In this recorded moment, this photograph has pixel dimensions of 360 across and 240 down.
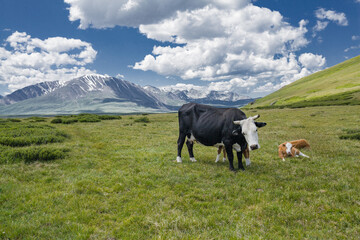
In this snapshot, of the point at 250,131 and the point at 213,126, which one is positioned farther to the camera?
the point at 213,126

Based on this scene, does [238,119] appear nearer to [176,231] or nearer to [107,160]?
[176,231]

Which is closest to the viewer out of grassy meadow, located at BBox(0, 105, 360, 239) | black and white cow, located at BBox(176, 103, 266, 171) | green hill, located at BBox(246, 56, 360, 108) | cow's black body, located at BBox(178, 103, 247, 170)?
grassy meadow, located at BBox(0, 105, 360, 239)

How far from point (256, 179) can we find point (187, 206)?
3.84 metres

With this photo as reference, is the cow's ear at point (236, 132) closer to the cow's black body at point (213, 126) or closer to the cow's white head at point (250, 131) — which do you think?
the cow's black body at point (213, 126)

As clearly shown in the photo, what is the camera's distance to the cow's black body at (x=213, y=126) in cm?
984

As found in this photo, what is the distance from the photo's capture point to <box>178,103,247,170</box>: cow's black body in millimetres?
9844

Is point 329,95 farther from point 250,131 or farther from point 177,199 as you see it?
point 177,199

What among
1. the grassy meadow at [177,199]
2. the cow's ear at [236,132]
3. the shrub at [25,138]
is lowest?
the grassy meadow at [177,199]

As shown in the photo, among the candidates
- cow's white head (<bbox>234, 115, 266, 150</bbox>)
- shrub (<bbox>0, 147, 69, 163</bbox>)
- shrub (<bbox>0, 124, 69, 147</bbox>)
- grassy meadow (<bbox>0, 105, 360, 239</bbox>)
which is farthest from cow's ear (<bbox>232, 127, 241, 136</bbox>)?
shrub (<bbox>0, 124, 69, 147</bbox>)

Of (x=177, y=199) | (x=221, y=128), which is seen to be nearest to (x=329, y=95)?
(x=221, y=128)

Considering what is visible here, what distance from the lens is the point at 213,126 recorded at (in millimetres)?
10539

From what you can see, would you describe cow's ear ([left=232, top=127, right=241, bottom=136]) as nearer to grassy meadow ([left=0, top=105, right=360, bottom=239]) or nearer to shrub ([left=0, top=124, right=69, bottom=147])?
grassy meadow ([left=0, top=105, right=360, bottom=239])

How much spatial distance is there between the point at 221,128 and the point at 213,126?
45cm

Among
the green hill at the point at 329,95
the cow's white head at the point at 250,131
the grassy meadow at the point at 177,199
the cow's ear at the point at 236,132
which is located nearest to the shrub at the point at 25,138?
the grassy meadow at the point at 177,199
